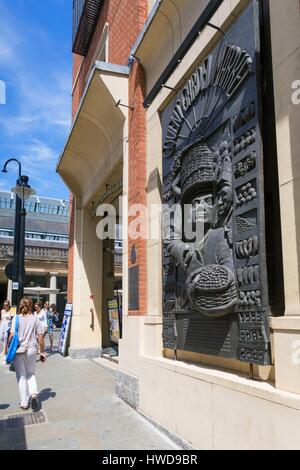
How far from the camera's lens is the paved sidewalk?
5.17 metres

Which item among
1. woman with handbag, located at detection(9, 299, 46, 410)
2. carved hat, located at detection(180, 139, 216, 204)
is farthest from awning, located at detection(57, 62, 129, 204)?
woman with handbag, located at detection(9, 299, 46, 410)

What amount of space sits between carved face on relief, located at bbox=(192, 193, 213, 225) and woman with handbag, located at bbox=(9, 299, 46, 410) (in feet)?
12.0

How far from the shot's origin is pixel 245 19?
448cm

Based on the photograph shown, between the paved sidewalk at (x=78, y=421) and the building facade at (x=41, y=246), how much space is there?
22.3 m

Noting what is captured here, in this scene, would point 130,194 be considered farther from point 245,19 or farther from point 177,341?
point 245,19

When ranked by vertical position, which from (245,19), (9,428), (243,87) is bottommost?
(9,428)

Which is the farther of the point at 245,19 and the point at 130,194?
the point at 130,194

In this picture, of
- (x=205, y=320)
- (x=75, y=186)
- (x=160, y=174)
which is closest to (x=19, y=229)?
(x=75, y=186)

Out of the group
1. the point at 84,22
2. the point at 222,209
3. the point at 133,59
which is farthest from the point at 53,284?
the point at 222,209

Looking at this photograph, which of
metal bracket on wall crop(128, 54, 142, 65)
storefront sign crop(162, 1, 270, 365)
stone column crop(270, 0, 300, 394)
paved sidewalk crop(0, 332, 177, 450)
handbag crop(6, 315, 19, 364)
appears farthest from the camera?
metal bracket on wall crop(128, 54, 142, 65)

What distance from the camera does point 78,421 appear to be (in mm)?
6090

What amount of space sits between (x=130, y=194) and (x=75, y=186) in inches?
273

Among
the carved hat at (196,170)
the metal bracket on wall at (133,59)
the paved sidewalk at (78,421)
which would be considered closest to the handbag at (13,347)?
the paved sidewalk at (78,421)

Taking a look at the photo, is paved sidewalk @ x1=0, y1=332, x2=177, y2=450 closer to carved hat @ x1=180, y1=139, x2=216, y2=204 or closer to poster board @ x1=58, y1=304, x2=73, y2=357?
carved hat @ x1=180, y1=139, x2=216, y2=204
